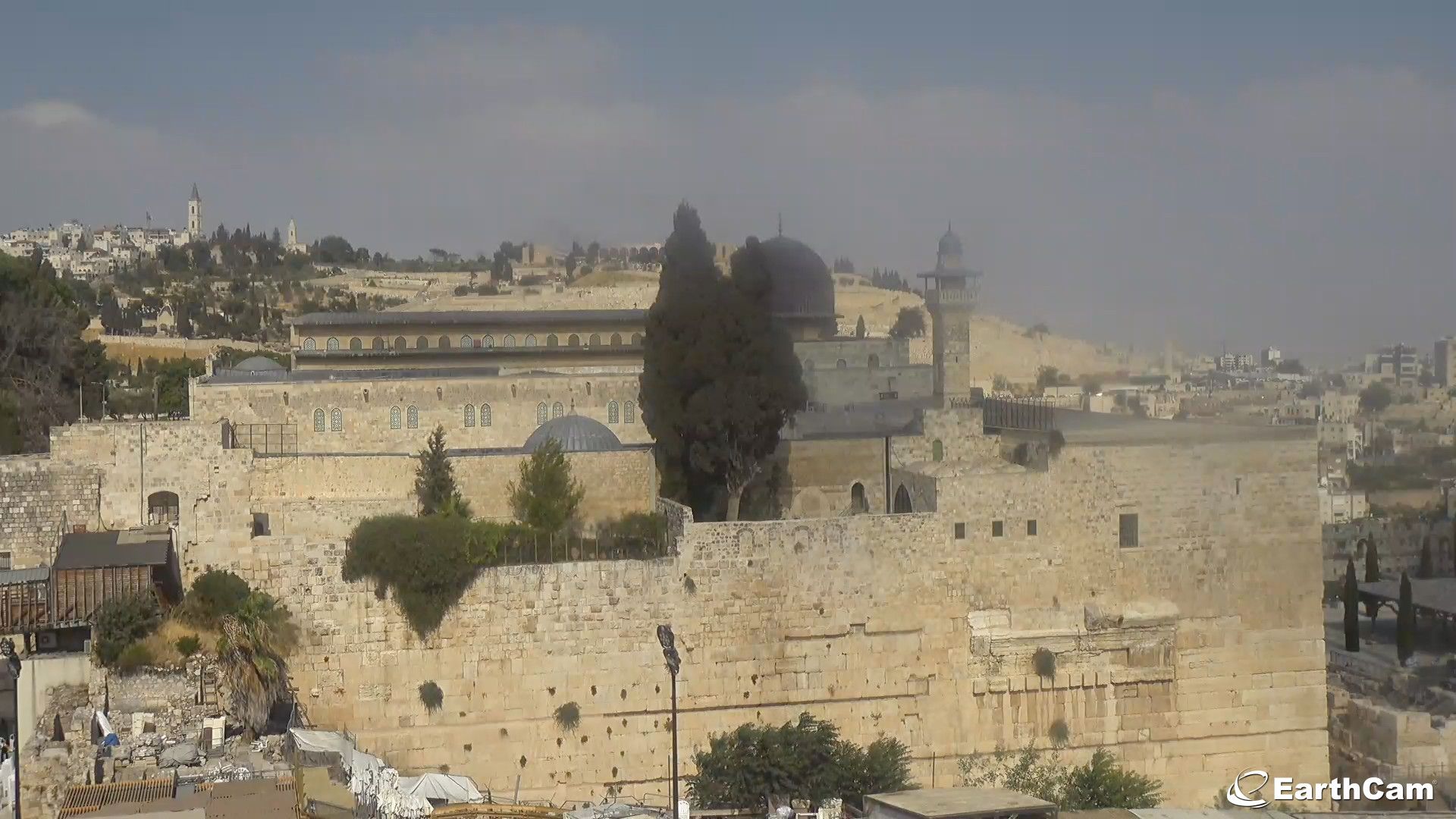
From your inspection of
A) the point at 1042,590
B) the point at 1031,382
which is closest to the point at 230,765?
the point at 1042,590

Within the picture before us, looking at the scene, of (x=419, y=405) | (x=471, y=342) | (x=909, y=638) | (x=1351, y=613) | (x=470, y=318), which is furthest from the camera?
(x=1351, y=613)

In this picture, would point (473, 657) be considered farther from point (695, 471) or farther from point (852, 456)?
point (852, 456)

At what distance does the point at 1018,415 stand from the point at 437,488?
26.2 ft

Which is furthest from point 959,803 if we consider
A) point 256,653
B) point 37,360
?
point 37,360

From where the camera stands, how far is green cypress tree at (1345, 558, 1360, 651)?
1190 inches

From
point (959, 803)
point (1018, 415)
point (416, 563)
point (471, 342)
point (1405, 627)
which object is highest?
point (471, 342)

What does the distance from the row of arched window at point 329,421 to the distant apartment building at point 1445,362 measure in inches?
580

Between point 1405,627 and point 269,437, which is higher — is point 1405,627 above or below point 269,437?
below

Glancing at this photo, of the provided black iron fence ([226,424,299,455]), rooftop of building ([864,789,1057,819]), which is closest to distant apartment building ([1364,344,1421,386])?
rooftop of building ([864,789,1057,819])

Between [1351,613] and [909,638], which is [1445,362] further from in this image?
[1351,613]

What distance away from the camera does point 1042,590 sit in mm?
20531

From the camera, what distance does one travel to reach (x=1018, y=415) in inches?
937

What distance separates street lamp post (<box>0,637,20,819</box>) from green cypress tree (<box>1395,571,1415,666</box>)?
70.9 ft

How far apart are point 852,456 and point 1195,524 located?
4380 mm
